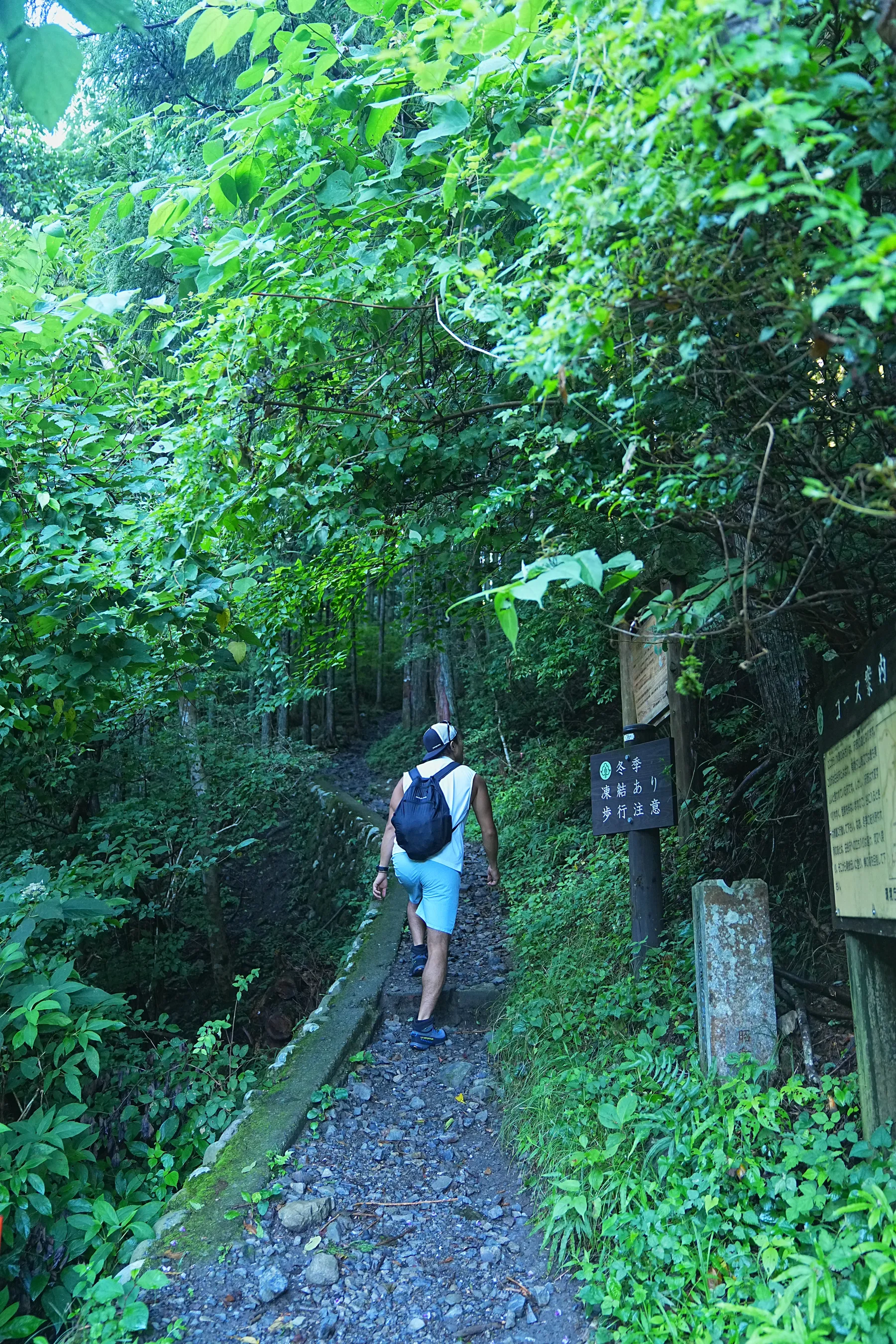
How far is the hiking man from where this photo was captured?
17.0 ft

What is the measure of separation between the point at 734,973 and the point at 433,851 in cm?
204

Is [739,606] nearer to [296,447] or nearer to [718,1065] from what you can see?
[718,1065]

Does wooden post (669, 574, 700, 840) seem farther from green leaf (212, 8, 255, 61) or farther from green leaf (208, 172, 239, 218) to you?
green leaf (212, 8, 255, 61)

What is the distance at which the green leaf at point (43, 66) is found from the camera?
1.52m

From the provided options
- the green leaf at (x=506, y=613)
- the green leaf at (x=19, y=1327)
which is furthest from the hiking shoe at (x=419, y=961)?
the green leaf at (x=506, y=613)

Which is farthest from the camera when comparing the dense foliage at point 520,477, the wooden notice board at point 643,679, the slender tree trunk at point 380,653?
the slender tree trunk at point 380,653

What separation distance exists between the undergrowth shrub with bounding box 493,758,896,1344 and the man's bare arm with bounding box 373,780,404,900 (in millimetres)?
1394

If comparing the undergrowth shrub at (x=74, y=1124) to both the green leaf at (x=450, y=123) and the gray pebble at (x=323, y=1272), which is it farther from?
the green leaf at (x=450, y=123)

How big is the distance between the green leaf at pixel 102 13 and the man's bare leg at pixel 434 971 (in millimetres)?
4553

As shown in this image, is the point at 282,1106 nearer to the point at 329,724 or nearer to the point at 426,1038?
the point at 426,1038

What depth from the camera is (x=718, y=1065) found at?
352 centimetres

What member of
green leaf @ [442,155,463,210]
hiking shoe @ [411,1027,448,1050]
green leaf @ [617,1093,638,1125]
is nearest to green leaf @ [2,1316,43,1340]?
hiking shoe @ [411,1027,448,1050]

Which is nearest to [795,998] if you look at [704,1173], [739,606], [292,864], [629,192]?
[704,1173]

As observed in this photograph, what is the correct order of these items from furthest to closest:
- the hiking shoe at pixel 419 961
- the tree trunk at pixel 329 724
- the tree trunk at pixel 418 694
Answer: the tree trunk at pixel 329 724, the tree trunk at pixel 418 694, the hiking shoe at pixel 419 961
